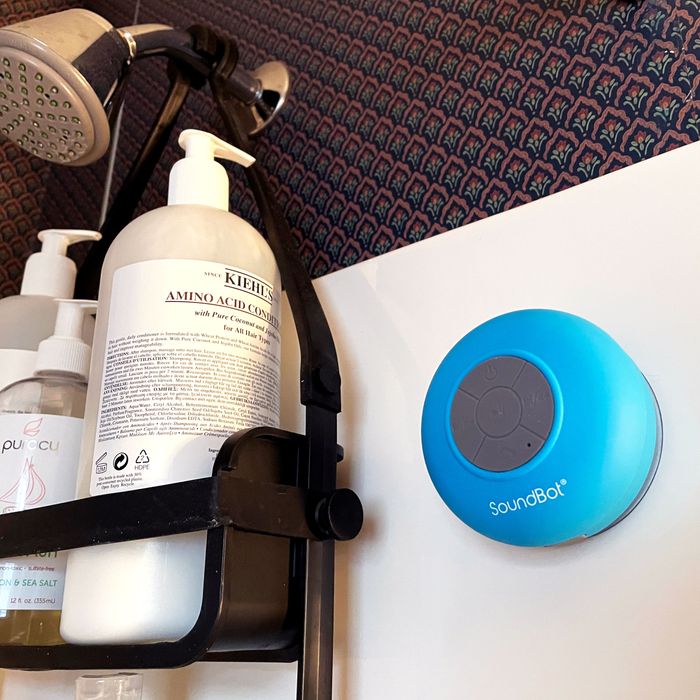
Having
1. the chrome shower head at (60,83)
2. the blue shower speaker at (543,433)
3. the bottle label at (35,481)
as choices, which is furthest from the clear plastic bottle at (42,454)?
the blue shower speaker at (543,433)

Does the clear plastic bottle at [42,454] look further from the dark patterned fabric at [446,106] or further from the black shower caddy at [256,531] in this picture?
the dark patterned fabric at [446,106]

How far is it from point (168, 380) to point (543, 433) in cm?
20

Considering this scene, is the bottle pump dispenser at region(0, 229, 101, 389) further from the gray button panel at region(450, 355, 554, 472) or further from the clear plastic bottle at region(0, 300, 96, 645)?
the gray button panel at region(450, 355, 554, 472)

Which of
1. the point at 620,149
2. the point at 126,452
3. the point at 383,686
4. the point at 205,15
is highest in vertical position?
the point at 205,15

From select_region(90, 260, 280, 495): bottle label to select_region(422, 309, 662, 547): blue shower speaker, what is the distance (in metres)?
0.12

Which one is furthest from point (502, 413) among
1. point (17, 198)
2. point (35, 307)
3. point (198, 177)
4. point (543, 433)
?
point (17, 198)

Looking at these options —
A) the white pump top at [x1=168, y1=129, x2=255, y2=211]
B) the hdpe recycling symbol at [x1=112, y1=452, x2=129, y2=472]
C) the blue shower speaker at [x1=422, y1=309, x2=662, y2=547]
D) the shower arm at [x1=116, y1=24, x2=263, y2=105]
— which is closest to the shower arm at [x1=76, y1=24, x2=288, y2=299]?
the shower arm at [x1=116, y1=24, x2=263, y2=105]

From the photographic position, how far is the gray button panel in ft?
1.08

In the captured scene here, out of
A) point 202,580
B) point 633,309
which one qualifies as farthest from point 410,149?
point 202,580

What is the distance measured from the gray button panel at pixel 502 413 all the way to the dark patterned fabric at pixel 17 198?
0.56m

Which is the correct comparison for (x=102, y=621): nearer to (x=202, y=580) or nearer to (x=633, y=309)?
(x=202, y=580)

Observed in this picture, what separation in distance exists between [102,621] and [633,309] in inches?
12.0

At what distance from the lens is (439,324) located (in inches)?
18.3

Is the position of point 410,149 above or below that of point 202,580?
above
